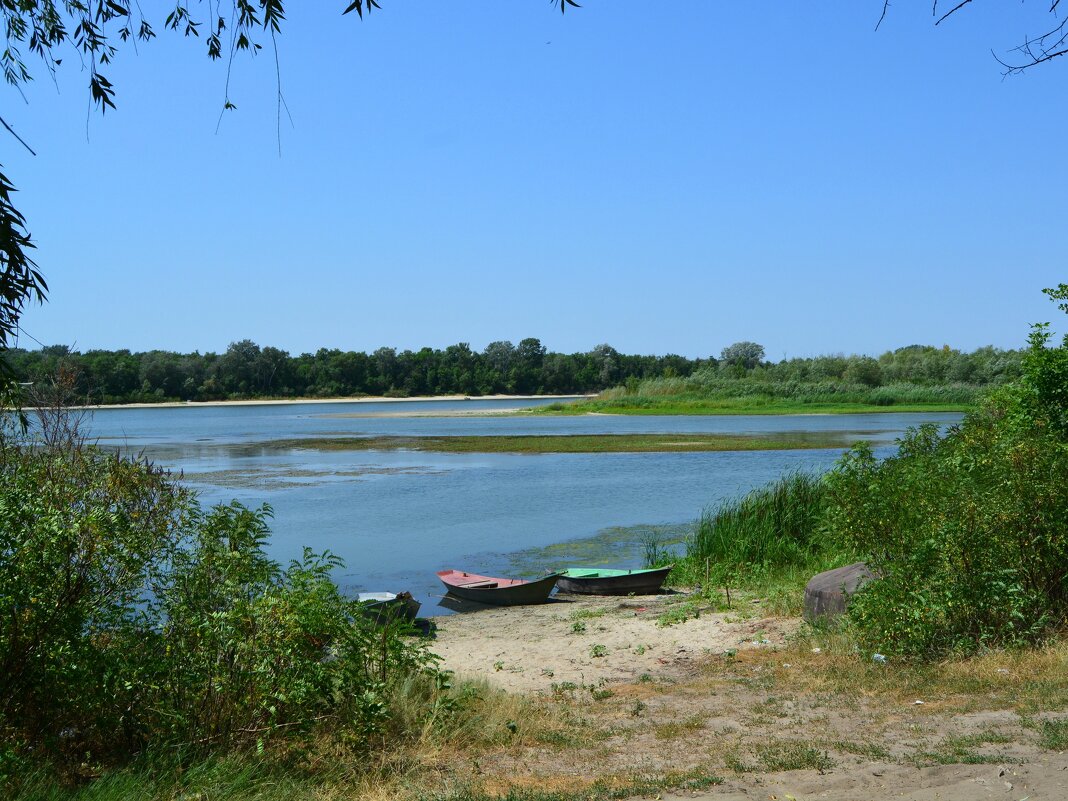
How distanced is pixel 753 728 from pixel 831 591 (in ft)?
12.7

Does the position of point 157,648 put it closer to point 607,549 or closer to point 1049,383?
point 1049,383

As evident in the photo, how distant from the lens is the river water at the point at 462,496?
2317cm

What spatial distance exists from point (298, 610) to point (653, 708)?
3.73m

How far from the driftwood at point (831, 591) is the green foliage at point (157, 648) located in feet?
18.2

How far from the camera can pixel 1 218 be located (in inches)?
212

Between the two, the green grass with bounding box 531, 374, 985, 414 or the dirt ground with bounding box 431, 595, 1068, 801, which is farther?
the green grass with bounding box 531, 374, 985, 414

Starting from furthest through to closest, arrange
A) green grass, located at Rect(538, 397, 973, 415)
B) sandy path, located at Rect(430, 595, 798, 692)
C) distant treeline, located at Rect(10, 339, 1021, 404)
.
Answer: distant treeline, located at Rect(10, 339, 1021, 404) < green grass, located at Rect(538, 397, 973, 415) < sandy path, located at Rect(430, 595, 798, 692)

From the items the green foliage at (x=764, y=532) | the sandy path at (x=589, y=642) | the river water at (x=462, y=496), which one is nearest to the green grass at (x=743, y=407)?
the river water at (x=462, y=496)

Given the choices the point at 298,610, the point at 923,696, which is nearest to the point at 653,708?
the point at 923,696

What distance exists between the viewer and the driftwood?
10.8 metres

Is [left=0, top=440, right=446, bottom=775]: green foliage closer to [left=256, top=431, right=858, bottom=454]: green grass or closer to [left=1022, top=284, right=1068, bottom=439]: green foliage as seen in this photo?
[left=1022, top=284, right=1068, bottom=439]: green foliage

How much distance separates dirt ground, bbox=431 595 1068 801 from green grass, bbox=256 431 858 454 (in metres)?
37.7

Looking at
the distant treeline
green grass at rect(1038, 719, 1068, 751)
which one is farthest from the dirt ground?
the distant treeline

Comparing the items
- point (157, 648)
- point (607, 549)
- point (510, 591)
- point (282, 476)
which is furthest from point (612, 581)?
point (282, 476)
